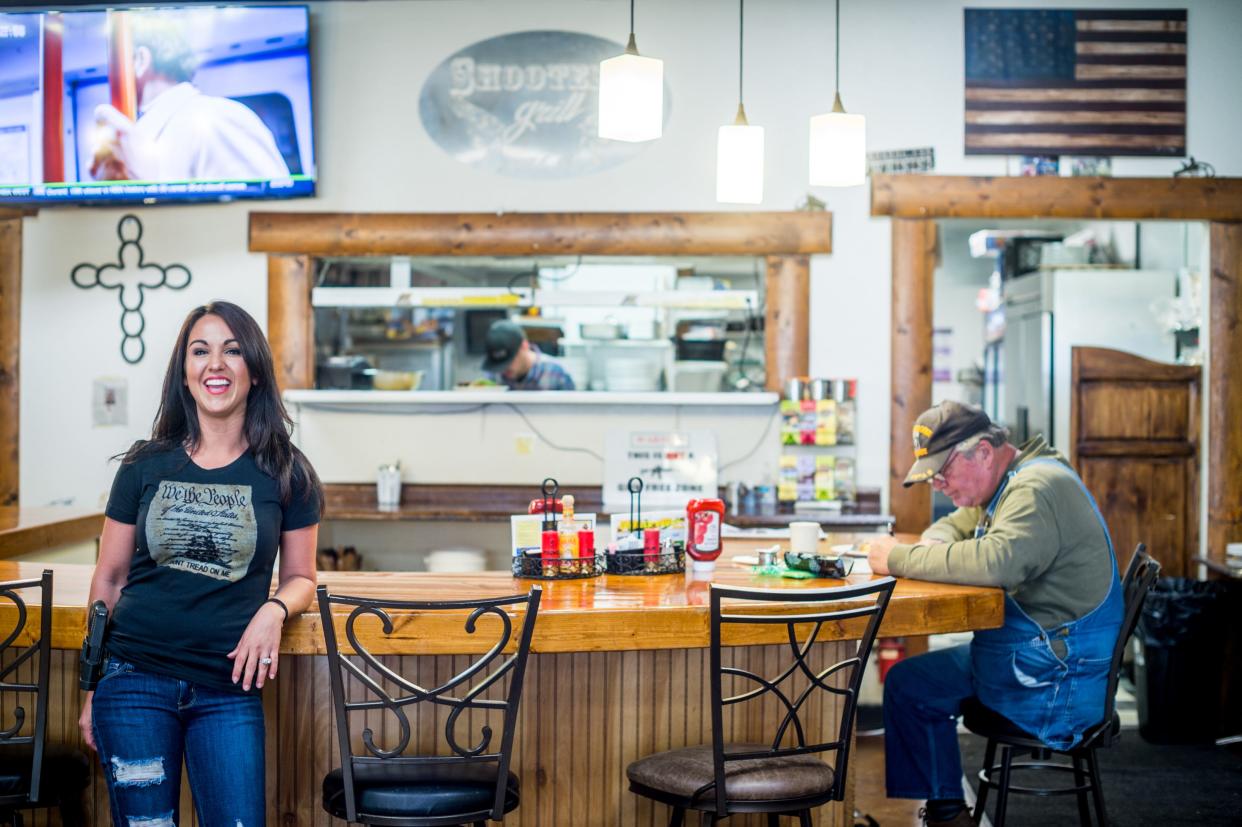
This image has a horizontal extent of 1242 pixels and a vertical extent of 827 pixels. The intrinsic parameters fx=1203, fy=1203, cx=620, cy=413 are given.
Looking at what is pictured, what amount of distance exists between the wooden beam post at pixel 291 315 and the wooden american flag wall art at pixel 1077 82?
343 cm

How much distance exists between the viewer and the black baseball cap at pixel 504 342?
620cm

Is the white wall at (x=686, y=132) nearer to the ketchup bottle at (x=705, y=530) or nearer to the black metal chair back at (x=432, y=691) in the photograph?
the ketchup bottle at (x=705, y=530)

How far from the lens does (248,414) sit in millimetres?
2658

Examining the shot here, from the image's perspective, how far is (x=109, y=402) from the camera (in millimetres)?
6332

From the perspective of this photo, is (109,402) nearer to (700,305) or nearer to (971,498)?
(700,305)

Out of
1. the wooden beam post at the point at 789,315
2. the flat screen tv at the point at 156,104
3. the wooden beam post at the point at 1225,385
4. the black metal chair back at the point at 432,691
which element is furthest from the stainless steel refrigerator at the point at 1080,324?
the black metal chair back at the point at 432,691

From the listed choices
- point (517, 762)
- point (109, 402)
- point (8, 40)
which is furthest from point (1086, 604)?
point (8, 40)

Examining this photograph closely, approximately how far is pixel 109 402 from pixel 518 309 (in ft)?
7.24

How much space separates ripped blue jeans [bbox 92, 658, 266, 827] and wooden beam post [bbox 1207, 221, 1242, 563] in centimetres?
490

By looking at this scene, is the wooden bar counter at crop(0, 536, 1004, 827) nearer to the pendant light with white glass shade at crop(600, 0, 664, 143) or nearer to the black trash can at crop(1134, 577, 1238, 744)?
the pendant light with white glass shade at crop(600, 0, 664, 143)

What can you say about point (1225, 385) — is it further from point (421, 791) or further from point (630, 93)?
point (421, 791)

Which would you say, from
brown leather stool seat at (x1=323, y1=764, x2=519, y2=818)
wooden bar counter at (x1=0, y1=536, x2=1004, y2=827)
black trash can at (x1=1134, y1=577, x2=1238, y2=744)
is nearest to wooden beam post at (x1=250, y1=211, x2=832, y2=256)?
black trash can at (x1=1134, y1=577, x2=1238, y2=744)

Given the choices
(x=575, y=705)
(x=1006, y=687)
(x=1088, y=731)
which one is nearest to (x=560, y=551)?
(x=575, y=705)

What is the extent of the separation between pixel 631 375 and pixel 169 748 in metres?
4.00
